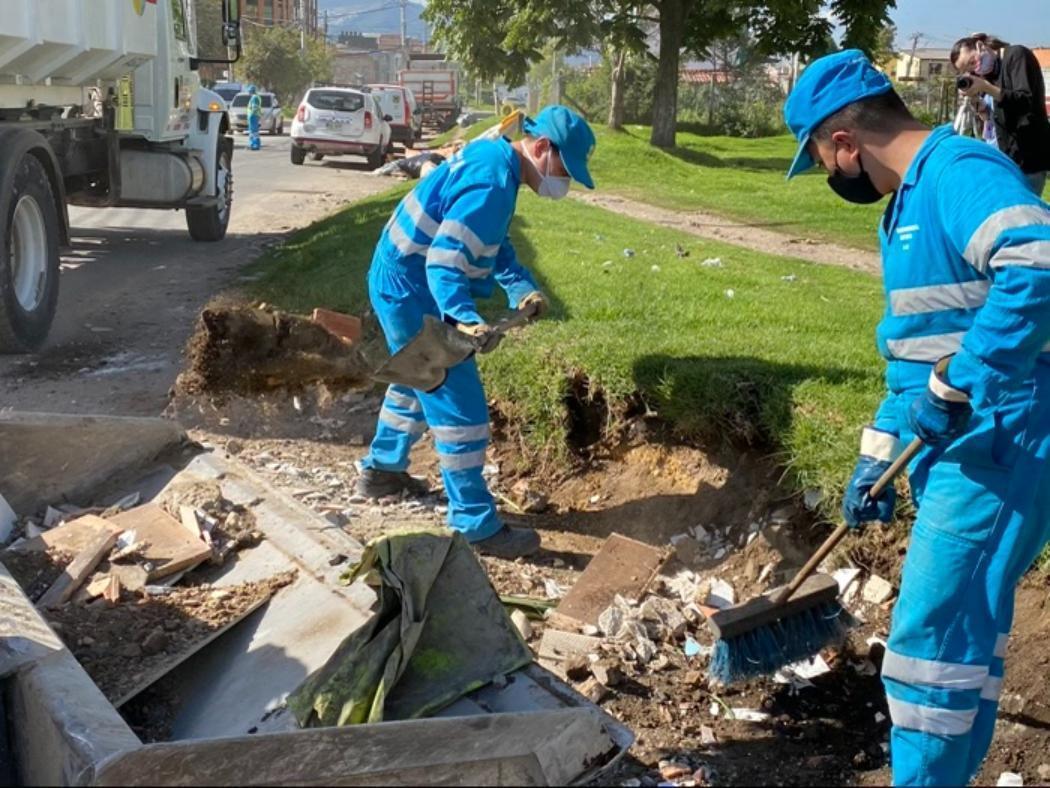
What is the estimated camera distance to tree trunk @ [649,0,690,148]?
915 inches

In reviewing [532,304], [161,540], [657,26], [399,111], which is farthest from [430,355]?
[399,111]

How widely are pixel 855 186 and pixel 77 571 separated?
9.72 ft

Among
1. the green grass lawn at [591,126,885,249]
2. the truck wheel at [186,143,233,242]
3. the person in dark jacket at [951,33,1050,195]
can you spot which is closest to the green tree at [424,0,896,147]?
the green grass lawn at [591,126,885,249]

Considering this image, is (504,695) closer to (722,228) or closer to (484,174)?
(484,174)

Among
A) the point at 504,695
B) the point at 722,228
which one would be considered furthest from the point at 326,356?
the point at 722,228

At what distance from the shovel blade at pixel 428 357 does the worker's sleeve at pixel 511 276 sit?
64cm

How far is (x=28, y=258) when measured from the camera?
328 inches

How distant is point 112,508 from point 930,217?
11.3 feet

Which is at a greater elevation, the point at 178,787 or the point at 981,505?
the point at 981,505

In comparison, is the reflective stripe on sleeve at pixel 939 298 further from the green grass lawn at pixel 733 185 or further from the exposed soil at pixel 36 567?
the green grass lawn at pixel 733 185

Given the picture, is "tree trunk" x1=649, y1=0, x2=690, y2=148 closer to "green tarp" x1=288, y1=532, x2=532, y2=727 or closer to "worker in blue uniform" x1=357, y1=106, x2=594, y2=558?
"worker in blue uniform" x1=357, y1=106, x2=594, y2=558

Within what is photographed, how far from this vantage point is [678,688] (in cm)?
403

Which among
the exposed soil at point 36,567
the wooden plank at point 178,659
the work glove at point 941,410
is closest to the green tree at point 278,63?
the exposed soil at point 36,567

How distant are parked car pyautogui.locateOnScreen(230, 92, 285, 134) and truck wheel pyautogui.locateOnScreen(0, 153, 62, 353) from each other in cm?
3263
